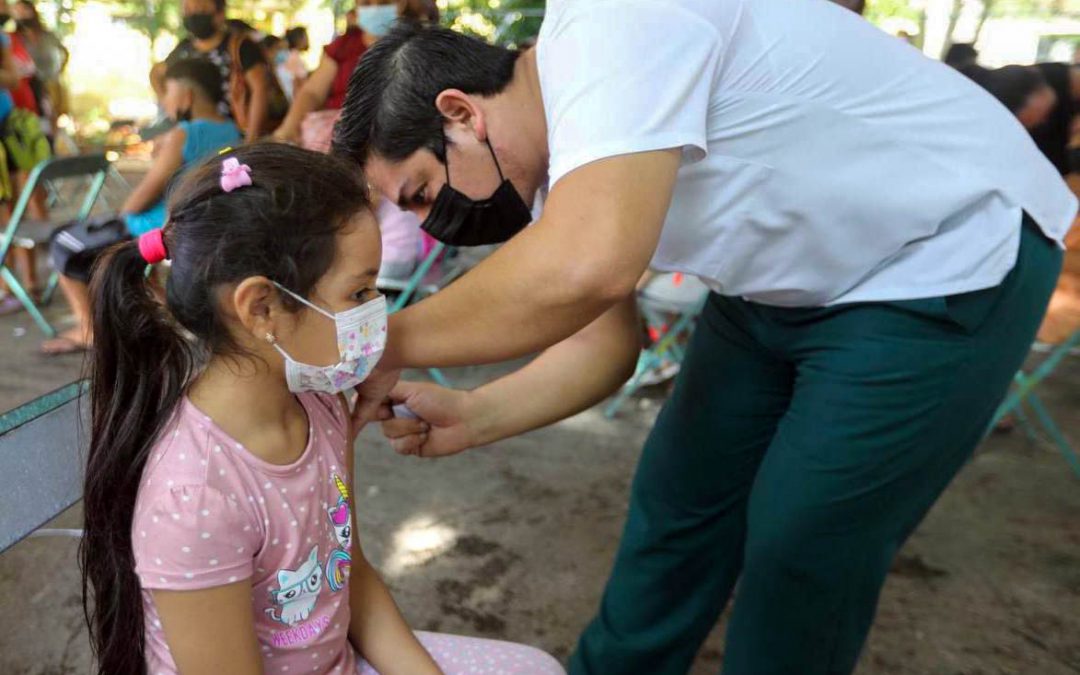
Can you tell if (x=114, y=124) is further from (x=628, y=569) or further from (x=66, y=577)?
(x=628, y=569)

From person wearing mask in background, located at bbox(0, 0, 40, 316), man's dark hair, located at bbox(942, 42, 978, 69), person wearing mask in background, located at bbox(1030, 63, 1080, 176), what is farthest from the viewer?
person wearing mask in background, located at bbox(0, 0, 40, 316)

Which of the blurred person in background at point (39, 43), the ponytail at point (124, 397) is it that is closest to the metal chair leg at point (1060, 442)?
the ponytail at point (124, 397)

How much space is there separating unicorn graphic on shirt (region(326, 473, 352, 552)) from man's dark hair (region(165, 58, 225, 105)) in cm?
359

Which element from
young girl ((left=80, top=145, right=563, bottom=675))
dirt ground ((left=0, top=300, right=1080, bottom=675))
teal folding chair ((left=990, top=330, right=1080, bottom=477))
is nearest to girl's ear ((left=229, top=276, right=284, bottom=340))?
young girl ((left=80, top=145, right=563, bottom=675))

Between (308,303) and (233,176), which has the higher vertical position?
(233,176)

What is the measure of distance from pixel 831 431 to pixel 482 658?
64 cm

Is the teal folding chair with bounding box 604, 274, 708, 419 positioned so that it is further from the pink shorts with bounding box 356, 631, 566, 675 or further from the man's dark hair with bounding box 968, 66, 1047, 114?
the pink shorts with bounding box 356, 631, 566, 675

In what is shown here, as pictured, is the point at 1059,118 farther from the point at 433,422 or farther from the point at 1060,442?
the point at 433,422

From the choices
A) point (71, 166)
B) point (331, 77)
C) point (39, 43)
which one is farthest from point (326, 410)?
point (39, 43)

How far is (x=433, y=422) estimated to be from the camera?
60.0 inches

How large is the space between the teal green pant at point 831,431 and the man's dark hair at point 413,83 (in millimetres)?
625

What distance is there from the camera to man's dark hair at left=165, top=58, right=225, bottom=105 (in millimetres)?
4250

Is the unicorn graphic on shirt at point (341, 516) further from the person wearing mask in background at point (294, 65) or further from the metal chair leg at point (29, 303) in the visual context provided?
the person wearing mask in background at point (294, 65)

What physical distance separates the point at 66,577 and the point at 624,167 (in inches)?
92.1
